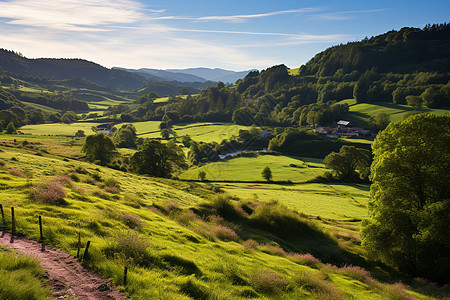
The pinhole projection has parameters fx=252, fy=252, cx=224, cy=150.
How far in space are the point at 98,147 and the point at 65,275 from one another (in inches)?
2781

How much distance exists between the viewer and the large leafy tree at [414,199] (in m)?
22.4

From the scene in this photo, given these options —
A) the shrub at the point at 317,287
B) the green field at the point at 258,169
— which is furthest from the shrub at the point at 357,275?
the green field at the point at 258,169

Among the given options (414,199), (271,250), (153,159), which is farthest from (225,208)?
(153,159)

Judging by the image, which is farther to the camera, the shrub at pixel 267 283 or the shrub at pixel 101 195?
the shrub at pixel 101 195

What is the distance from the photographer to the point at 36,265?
9.28 meters

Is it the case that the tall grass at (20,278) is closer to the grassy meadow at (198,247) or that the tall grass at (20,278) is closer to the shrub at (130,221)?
the grassy meadow at (198,247)

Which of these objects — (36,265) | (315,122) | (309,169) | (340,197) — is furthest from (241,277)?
(315,122)

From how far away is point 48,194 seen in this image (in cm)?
1728

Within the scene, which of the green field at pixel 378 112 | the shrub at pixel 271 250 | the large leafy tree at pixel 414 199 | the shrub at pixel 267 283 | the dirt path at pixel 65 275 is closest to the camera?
the dirt path at pixel 65 275

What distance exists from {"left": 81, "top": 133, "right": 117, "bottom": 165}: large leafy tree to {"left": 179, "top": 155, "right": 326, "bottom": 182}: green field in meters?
29.3

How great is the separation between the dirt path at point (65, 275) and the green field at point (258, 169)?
80.6 meters

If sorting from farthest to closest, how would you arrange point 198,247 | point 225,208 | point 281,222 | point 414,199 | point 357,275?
1. point 281,222
2. point 225,208
3. point 414,199
4. point 357,275
5. point 198,247

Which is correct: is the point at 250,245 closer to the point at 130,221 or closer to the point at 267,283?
the point at 267,283

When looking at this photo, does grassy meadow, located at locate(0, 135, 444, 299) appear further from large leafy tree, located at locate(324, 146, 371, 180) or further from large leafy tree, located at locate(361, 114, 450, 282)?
large leafy tree, located at locate(324, 146, 371, 180)
